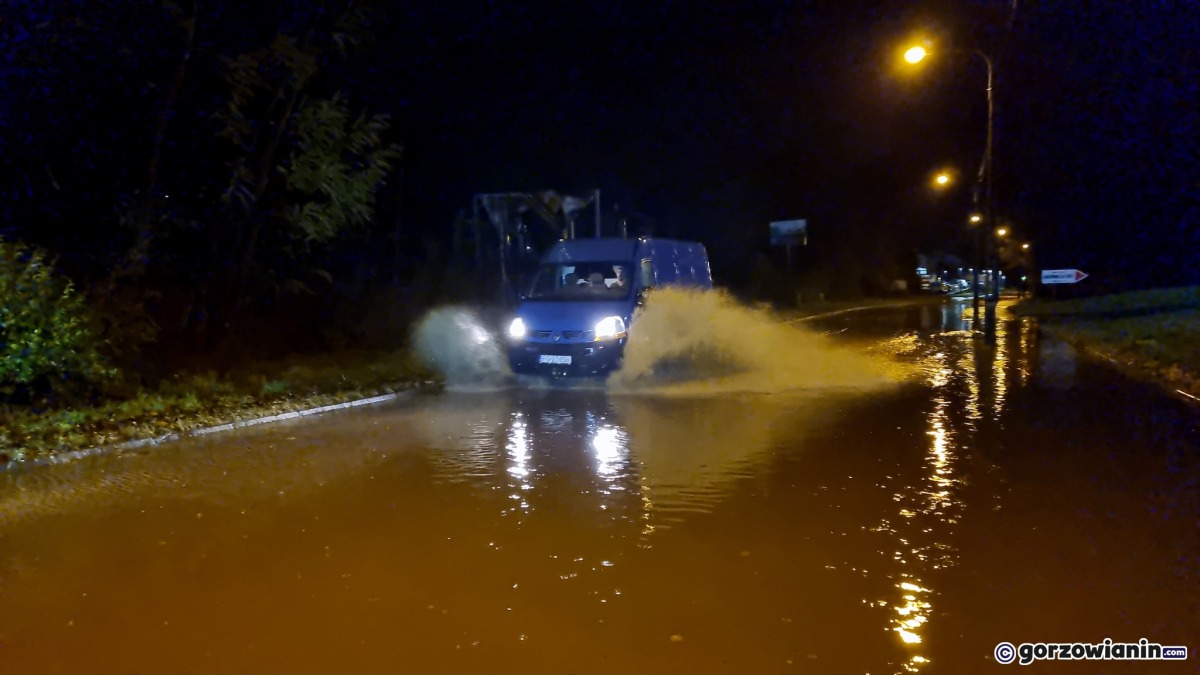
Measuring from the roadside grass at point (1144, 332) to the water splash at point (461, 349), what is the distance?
10.6 metres

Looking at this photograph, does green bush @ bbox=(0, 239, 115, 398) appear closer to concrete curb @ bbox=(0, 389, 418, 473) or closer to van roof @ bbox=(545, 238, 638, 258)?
concrete curb @ bbox=(0, 389, 418, 473)

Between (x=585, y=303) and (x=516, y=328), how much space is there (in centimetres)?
117

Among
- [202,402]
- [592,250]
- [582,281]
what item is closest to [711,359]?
[582,281]

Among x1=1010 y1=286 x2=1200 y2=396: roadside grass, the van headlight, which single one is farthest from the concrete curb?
x1=1010 y1=286 x2=1200 y2=396: roadside grass

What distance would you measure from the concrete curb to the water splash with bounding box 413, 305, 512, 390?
205 centimetres

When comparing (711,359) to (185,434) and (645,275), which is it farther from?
(185,434)

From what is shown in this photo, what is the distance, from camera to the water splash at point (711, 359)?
15.0 meters

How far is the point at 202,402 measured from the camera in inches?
488

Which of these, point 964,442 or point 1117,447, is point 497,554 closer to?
point 964,442

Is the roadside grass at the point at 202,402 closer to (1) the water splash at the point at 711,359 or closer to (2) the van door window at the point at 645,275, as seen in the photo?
(1) the water splash at the point at 711,359

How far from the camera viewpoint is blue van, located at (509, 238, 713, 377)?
47.8 feet

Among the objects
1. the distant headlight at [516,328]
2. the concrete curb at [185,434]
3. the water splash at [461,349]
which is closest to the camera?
the concrete curb at [185,434]

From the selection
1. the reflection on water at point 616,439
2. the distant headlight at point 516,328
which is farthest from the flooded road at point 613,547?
the distant headlight at point 516,328

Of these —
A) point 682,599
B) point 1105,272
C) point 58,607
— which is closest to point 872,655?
point 682,599
